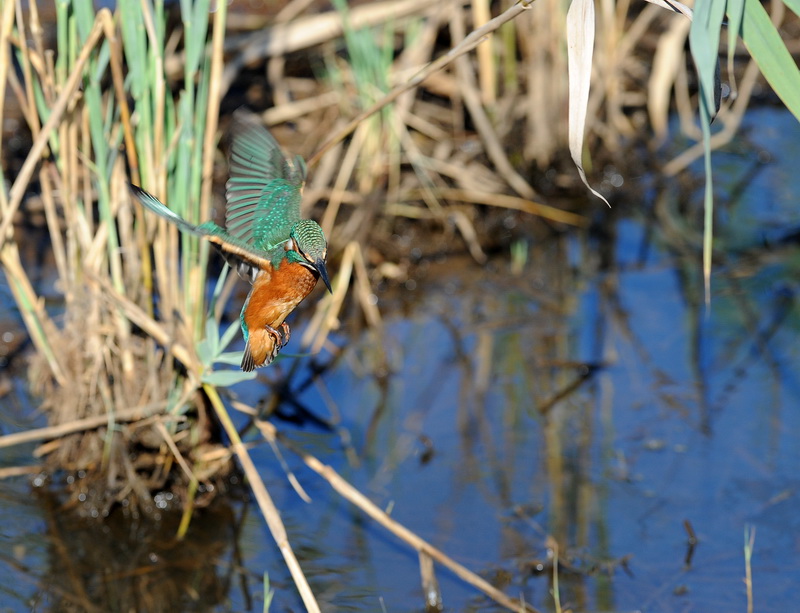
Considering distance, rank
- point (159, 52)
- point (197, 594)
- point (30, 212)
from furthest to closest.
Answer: point (30, 212) < point (197, 594) < point (159, 52)

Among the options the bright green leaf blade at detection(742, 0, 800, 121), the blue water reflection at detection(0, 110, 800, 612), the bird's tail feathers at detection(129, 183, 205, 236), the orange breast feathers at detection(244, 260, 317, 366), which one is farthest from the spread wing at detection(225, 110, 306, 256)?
the blue water reflection at detection(0, 110, 800, 612)

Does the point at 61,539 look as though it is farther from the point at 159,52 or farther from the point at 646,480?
the point at 646,480

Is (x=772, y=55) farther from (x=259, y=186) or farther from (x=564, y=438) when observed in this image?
(x=564, y=438)

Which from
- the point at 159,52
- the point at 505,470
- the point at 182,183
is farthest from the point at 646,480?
the point at 159,52

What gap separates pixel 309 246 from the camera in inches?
65.4

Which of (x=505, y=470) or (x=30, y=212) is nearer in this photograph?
(x=505, y=470)

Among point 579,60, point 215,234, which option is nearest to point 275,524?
point 215,234

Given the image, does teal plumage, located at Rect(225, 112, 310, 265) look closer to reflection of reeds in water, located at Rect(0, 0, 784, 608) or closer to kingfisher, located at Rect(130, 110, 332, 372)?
kingfisher, located at Rect(130, 110, 332, 372)

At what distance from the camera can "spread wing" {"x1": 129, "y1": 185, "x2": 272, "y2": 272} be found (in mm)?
1530

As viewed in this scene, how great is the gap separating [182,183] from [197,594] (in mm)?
1295

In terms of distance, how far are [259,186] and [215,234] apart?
1.41 feet

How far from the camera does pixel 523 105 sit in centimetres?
542

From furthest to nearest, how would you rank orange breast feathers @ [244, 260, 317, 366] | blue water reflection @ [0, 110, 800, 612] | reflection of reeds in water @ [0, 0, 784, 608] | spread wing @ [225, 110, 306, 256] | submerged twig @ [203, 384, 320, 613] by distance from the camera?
blue water reflection @ [0, 110, 800, 612]
reflection of reeds in water @ [0, 0, 784, 608]
submerged twig @ [203, 384, 320, 613]
spread wing @ [225, 110, 306, 256]
orange breast feathers @ [244, 260, 317, 366]

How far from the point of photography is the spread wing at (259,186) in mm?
1910
